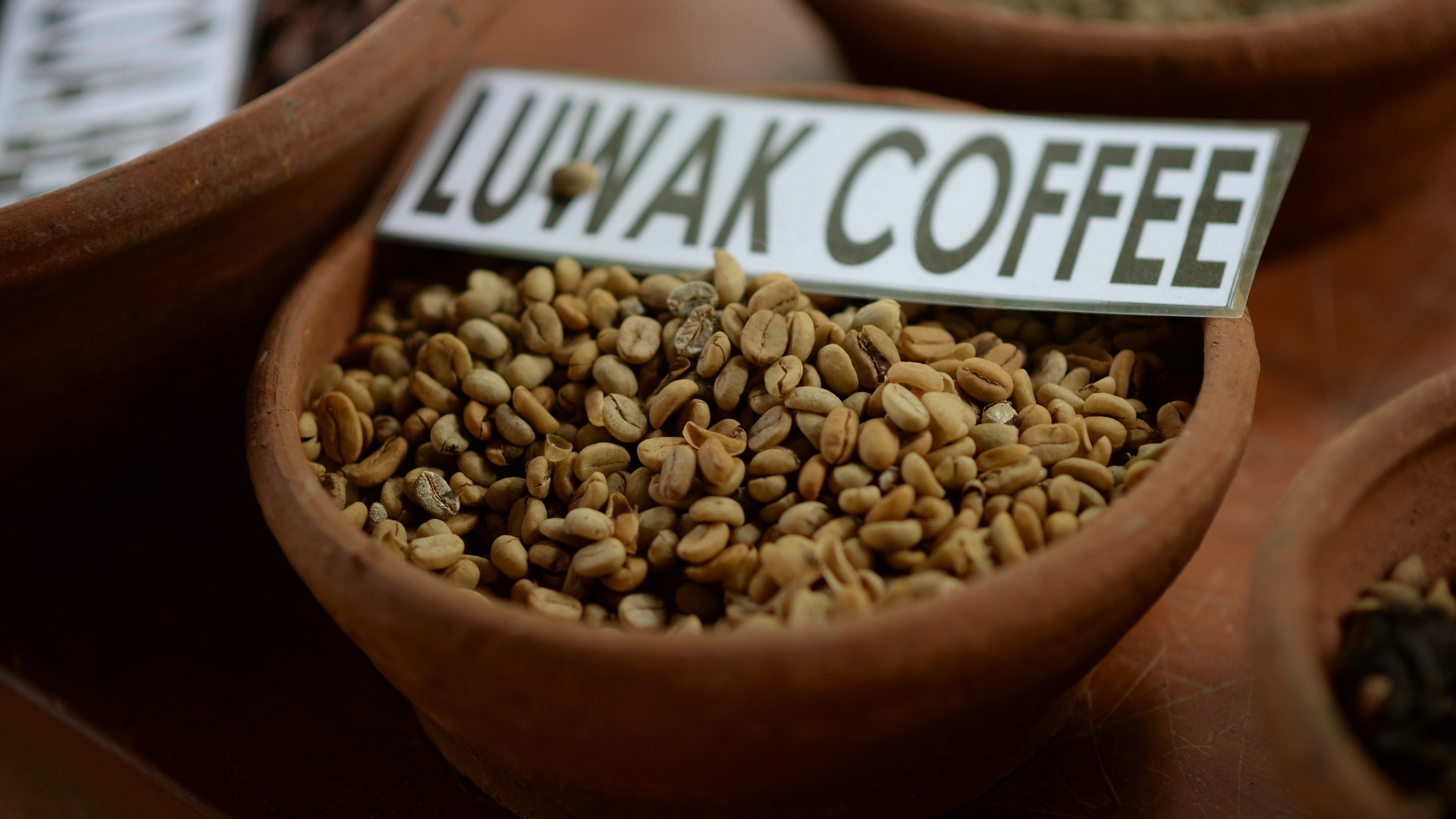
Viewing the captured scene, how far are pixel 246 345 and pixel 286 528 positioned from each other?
0.39 m

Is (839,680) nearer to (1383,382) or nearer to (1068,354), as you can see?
(1068,354)

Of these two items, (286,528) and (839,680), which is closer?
(839,680)

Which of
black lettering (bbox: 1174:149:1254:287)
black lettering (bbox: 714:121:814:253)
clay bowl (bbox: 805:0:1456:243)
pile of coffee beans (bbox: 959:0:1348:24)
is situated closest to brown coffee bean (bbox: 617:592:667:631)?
black lettering (bbox: 714:121:814:253)

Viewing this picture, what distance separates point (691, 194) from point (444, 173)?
234mm

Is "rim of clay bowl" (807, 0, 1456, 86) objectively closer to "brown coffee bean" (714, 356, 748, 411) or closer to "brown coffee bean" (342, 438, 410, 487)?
"brown coffee bean" (714, 356, 748, 411)

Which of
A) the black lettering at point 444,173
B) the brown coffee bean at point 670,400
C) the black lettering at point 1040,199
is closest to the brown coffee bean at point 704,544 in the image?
the brown coffee bean at point 670,400

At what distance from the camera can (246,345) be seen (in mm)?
999

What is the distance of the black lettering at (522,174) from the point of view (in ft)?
3.25

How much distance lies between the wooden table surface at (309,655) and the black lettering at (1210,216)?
0.82 feet

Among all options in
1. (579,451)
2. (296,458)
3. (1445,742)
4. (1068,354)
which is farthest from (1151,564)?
(296,458)

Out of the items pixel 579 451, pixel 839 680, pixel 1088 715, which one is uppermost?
pixel 839 680

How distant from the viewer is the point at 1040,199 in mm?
900

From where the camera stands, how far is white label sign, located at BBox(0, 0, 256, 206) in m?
1.12

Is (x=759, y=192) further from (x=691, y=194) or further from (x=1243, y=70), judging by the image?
(x=1243, y=70)
